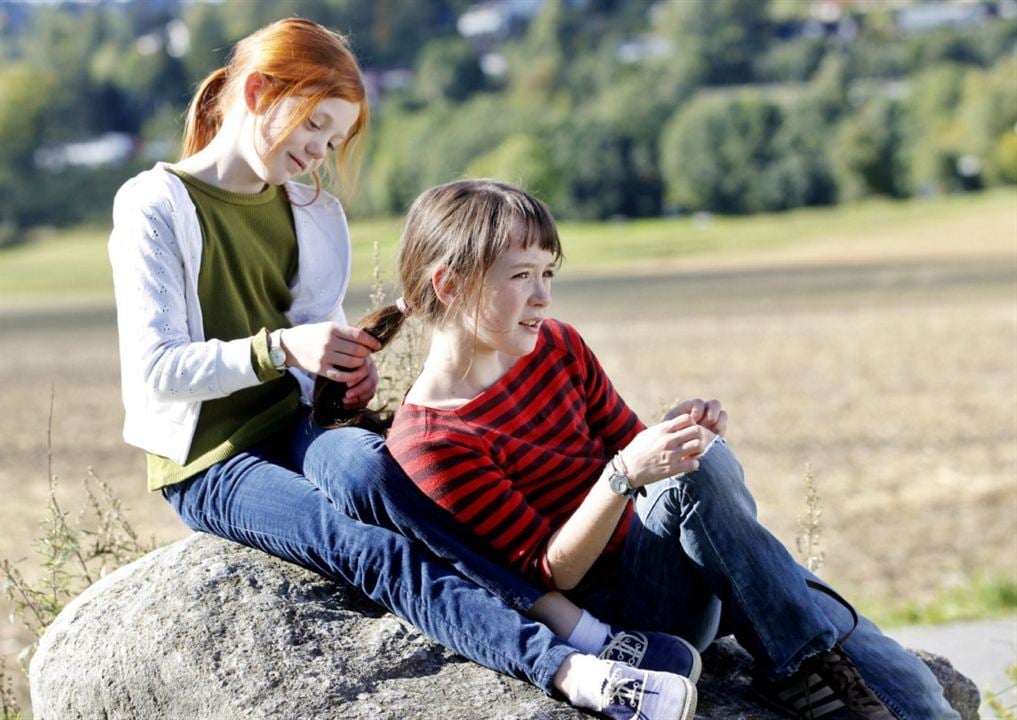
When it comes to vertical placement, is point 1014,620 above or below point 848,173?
above

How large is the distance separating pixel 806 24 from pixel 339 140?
112 meters

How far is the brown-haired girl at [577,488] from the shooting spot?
2727 millimetres

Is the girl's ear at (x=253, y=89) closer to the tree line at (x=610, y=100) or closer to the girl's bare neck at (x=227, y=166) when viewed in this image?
the girl's bare neck at (x=227, y=166)

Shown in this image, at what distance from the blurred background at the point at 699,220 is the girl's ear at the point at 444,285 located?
41 cm

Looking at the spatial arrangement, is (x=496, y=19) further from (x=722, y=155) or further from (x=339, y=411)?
(x=339, y=411)

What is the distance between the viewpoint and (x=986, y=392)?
1580cm

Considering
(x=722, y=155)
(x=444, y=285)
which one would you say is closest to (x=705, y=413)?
(x=444, y=285)

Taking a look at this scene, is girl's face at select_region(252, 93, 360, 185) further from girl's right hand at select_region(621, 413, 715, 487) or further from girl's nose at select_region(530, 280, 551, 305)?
girl's right hand at select_region(621, 413, 715, 487)

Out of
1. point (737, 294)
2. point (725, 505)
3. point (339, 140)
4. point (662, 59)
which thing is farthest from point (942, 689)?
point (662, 59)

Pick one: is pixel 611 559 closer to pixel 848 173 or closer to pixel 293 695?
pixel 293 695

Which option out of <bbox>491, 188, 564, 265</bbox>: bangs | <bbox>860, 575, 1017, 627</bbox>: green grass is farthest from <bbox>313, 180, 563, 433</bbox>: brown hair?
<bbox>860, 575, 1017, 627</bbox>: green grass

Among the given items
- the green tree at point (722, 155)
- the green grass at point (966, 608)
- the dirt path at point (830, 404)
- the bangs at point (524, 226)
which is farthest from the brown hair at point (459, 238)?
the green tree at point (722, 155)

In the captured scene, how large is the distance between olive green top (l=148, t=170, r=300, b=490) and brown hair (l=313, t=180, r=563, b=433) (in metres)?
0.40

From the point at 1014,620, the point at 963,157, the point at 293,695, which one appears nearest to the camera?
the point at 293,695
